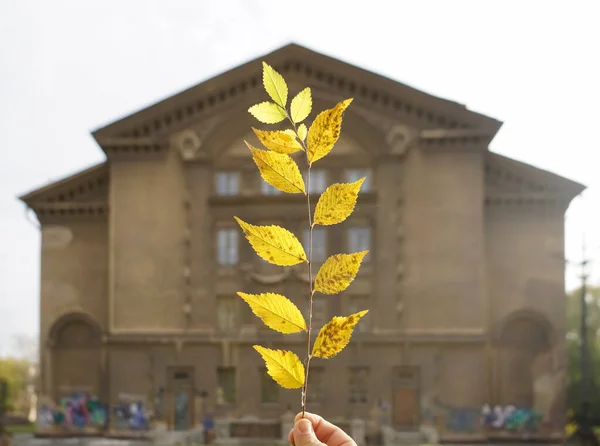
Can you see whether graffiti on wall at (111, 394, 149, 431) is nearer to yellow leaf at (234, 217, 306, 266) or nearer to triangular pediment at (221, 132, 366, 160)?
triangular pediment at (221, 132, 366, 160)

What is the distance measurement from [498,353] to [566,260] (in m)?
4.86

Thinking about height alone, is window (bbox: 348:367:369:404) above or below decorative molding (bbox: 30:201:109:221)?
below

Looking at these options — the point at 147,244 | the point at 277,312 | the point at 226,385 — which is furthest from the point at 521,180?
the point at 277,312

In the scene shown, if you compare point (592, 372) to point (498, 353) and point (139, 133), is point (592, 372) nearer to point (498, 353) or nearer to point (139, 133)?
point (498, 353)

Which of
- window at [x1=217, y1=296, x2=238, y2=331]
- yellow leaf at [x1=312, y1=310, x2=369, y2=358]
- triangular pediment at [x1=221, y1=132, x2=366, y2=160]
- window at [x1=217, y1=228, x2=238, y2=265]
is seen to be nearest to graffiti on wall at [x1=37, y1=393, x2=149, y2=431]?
window at [x1=217, y1=296, x2=238, y2=331]

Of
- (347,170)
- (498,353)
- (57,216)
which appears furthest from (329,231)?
(57,216)

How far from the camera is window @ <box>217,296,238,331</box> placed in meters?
27.2

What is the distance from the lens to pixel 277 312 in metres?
1.89

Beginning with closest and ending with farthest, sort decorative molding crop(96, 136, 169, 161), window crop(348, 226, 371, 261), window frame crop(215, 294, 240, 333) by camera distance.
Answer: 1. window frame crop(215, 294, 240, 333)
2. window crop(348, 226, 371, 261)
3. decorative molding crop(96, 136, 169, 161)

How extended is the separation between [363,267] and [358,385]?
475 centimetres

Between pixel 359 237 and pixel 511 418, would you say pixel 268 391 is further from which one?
pixel 511 418

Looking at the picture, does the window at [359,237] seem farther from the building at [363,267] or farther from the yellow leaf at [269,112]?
the yellow leaf at [269,112]

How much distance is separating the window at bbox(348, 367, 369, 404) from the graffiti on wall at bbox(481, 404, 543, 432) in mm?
4740

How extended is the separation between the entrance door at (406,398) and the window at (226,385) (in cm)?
649
